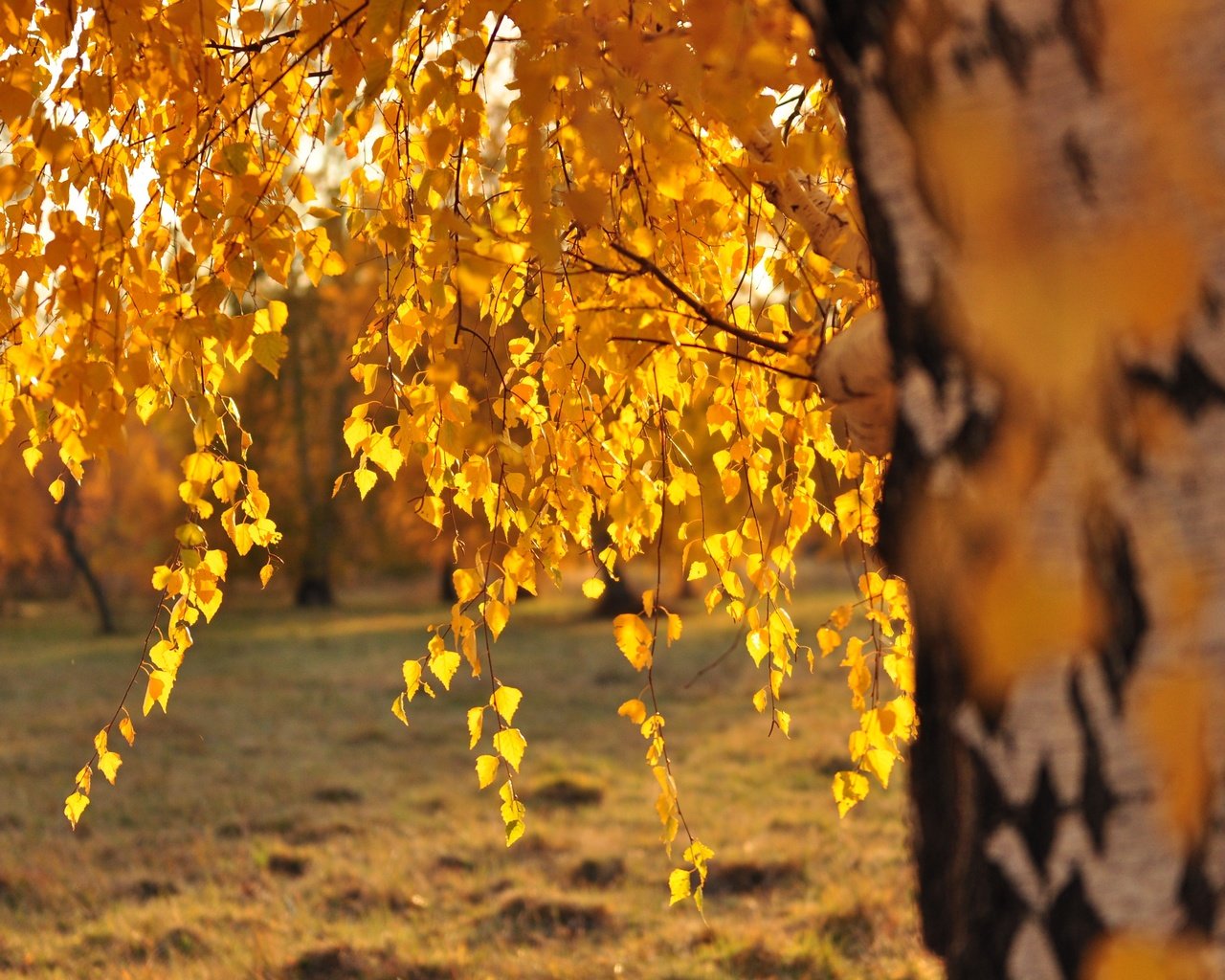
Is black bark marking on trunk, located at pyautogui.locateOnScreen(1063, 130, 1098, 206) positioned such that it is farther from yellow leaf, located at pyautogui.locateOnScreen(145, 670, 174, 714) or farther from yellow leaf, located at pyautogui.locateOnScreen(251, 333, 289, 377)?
yellow leaf, located at pyautogui.locateOnScreen(145, 670, 174, 714)

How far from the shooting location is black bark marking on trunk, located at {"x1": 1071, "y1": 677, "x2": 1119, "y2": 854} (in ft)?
4.03

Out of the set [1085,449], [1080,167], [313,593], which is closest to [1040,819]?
[1085,449]

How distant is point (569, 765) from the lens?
29.7ft

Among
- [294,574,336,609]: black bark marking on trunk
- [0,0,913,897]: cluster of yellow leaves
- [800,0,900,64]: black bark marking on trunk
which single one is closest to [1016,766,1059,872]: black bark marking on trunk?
[800,0,900,64]: black bark marking on trunk

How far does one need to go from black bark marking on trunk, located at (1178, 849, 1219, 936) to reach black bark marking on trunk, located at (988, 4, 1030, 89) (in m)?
0.79

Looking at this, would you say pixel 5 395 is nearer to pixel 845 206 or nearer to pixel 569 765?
pixel 845 206

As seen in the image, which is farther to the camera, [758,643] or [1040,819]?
[758,643]

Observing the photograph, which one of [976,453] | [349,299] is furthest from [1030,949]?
[349,299]

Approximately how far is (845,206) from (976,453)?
1399 millimetres

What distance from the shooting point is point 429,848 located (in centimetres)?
700

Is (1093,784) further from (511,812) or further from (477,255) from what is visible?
(511,812)

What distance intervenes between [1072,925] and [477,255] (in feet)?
4.21

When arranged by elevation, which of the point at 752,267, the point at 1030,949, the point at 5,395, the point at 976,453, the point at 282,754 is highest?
the point at 752,267

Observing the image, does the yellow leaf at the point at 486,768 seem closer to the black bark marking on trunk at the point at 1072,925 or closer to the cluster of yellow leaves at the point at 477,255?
the cluster of yellow leaves at the point at 477,255
